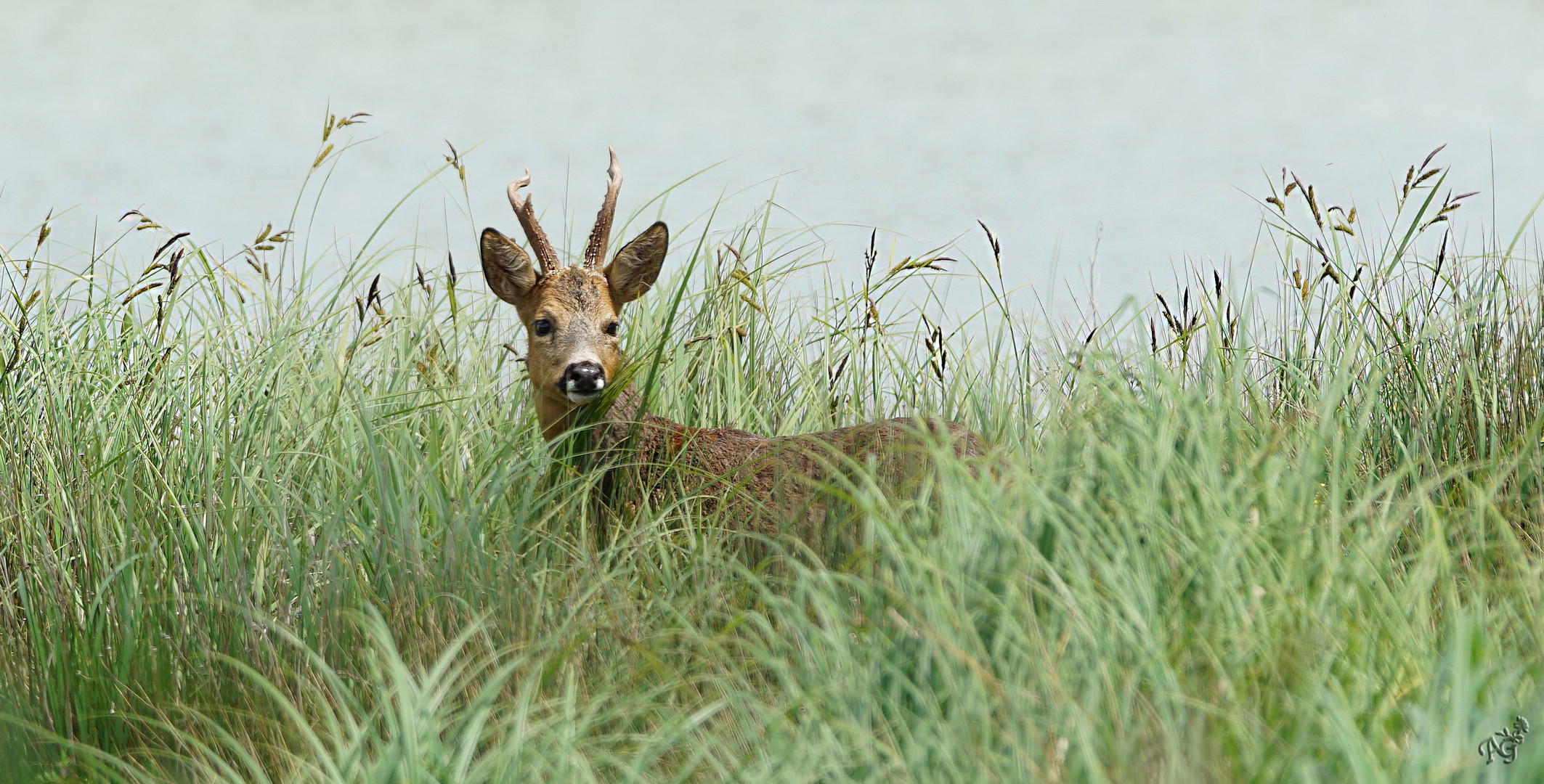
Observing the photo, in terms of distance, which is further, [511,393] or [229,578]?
[511,393]

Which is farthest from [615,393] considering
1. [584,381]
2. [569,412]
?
[569,412]

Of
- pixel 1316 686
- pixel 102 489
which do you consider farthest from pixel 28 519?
pixel 1316 686

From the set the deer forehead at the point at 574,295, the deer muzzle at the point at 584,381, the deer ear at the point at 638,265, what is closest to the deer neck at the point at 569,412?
the deer muzzle at the point at 584,381

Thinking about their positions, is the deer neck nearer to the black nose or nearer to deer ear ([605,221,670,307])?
the black nose

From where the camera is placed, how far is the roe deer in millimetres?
4395

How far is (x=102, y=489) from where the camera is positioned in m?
4.36

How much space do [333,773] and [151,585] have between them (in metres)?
1.69

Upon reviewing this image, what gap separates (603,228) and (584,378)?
977 millimetres

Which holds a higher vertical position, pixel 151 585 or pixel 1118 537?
pixel 1118 537

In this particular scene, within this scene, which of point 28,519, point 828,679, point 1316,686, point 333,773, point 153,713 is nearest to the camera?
point 1316,686

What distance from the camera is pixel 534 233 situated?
5.54m

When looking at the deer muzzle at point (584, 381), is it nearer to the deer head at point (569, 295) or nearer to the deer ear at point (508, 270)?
the deer head at point (569, 295)

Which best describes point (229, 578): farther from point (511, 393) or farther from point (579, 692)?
point (511, 393)

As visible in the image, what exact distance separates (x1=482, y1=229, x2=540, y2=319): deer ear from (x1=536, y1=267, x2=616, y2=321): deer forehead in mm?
75
